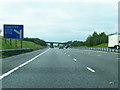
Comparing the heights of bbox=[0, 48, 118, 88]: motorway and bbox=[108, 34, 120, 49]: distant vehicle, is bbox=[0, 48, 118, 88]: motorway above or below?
below

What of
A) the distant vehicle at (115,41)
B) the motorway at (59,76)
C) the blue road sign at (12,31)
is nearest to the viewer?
Answer: the motorway at (59,76)

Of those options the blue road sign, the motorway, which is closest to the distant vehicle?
the blue road sign

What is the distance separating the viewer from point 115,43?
63.2 m

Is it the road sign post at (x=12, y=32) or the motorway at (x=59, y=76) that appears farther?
the road sign post at (x=12, y=32)

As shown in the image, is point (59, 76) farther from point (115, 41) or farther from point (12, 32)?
point (115, 41)

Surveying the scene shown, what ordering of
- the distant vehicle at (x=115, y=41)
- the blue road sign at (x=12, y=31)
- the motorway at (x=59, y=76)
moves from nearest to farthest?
the motorway at (x=59, y=76) < the blue road sign at (x=12, y=31) < the distant vehicle at (x=115, y=41)

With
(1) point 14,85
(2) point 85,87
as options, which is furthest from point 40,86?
(2) point 85,87

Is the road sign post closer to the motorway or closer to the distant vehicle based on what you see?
the distant vehicle

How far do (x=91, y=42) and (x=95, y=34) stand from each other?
→ 12.5 metres

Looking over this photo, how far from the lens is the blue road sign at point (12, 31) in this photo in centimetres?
4359

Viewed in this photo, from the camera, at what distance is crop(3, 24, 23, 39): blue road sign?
43.6 meters

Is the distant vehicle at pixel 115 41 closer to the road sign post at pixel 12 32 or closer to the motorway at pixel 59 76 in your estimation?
the road sign post at pixel 12 32

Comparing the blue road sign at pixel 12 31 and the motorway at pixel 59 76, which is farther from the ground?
the blue road sign at pixel 12 31

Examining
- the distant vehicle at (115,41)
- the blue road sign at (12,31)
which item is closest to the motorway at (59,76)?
the blue road sign at (12,31)
